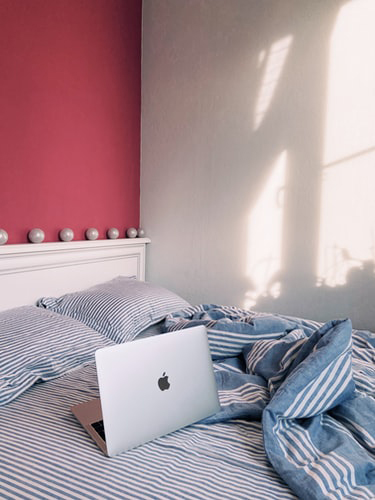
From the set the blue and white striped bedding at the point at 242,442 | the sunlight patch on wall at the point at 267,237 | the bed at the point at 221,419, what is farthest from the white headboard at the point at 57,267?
the sunlight patch on wall at the point at 267,237

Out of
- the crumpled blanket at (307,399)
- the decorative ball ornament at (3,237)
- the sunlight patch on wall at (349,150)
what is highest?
the sunlight patch on wall at (349,150)

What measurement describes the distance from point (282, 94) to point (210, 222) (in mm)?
867

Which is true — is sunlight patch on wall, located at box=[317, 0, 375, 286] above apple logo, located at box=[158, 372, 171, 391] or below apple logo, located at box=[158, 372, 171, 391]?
above

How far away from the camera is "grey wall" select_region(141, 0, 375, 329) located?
7.07 feet

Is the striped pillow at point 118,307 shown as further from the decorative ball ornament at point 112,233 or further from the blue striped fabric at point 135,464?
the blue striped fabric at point 135,464

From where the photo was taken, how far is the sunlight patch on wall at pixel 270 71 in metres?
2.22

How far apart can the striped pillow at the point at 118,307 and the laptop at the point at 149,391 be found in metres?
0.62

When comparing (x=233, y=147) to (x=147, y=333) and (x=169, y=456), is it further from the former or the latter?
(x=169, y=456)

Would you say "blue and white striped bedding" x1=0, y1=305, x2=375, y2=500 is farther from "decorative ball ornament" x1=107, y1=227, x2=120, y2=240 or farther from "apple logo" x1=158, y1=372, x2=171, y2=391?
"decorative ball ornament" x1=107, y1=227, x2=120, y2=240

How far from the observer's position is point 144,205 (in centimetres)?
275

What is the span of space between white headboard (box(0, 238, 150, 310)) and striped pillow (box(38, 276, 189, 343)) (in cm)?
9

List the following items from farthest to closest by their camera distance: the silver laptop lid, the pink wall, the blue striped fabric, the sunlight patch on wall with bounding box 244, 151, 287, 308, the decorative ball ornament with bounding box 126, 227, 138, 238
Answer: the decorative ball ornament with bounding box 126, 227, 138, 238 < the sunlight patch on wall with bounding box 244, 151, 287, 308 < the pink wall < the silver laptop lid < the blue striped fabric

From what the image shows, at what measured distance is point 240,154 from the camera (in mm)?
2385

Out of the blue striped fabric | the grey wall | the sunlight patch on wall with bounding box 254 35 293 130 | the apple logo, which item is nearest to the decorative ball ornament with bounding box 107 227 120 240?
the grey wall
